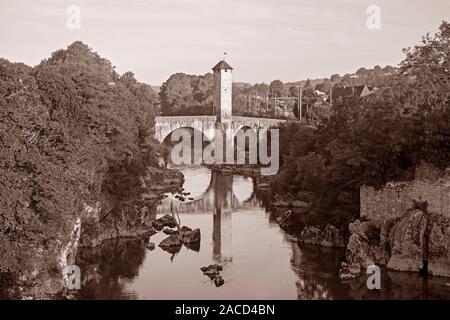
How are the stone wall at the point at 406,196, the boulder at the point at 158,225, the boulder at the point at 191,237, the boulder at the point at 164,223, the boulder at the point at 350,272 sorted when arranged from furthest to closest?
the boulder at the point at 164,223 → the boulder at the point at 158,225 → the boulder at the point at 191,237 → the boulder at the point at 350,272 → the stone wall at the point at 406,196

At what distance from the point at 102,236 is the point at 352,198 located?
463 inches

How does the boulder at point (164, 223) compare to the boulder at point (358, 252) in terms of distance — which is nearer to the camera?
the boulder at point (358, 252)

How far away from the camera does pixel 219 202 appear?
43375mm

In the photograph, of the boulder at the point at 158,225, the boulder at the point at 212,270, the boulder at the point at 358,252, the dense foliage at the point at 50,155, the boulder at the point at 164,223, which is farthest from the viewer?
the boulder at the point at 164,223

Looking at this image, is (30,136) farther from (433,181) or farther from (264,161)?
(264,161)

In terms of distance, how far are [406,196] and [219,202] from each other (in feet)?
61.8

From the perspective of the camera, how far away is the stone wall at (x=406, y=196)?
24.9 m

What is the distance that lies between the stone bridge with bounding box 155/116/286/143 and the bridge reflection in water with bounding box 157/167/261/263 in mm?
7083

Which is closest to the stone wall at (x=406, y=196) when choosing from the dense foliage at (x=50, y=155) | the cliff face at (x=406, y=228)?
the cliff face at (x=406, y=228)

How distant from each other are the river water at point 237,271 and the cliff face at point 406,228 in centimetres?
68

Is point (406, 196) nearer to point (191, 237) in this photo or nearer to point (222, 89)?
point (191, 237)

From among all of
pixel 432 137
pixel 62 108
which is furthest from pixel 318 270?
pixel 62 108

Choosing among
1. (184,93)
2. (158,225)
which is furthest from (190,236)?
(184,93)

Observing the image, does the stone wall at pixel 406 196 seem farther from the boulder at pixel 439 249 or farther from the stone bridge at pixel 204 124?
the stone bridge at pixel 204 124
